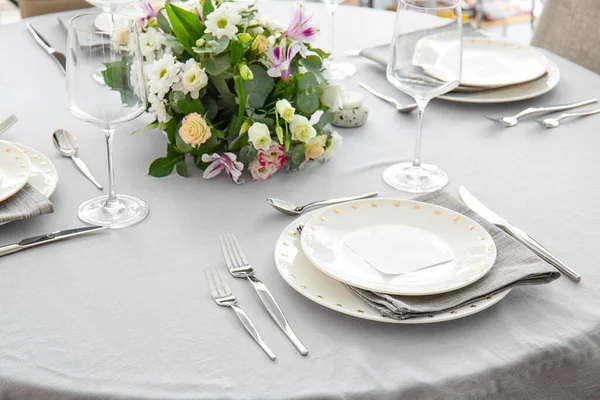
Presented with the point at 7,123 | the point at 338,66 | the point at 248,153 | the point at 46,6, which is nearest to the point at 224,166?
the point at 248,153

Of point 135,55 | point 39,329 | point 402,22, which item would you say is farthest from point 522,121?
point 39,329

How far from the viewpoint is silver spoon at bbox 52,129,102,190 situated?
122cm

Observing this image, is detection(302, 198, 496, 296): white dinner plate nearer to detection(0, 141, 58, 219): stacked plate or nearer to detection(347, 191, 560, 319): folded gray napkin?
detection(347, 191, 560, 319): folded gray napkin

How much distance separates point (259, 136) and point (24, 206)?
0.34 meters

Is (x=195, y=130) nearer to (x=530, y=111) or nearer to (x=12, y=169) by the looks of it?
(x=12, y=169)

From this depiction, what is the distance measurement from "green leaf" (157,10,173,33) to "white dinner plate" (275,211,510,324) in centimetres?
43

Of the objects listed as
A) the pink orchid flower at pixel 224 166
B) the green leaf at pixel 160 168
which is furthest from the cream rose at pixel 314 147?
the green leaf at pixel 160 168

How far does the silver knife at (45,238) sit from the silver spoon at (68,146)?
0.18 m

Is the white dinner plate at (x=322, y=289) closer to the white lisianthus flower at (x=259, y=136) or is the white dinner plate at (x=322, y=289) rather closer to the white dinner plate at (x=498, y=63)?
the white lisianthus flower at (x=259, y=136)

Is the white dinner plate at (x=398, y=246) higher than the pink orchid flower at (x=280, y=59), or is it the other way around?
the pink orchid flower at (x=280, y=59)

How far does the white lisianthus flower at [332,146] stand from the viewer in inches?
48.9

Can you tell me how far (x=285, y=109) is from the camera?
1168 millimetres

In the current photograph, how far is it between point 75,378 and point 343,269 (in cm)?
33

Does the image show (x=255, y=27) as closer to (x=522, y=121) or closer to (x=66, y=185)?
(x=66, y=185)
